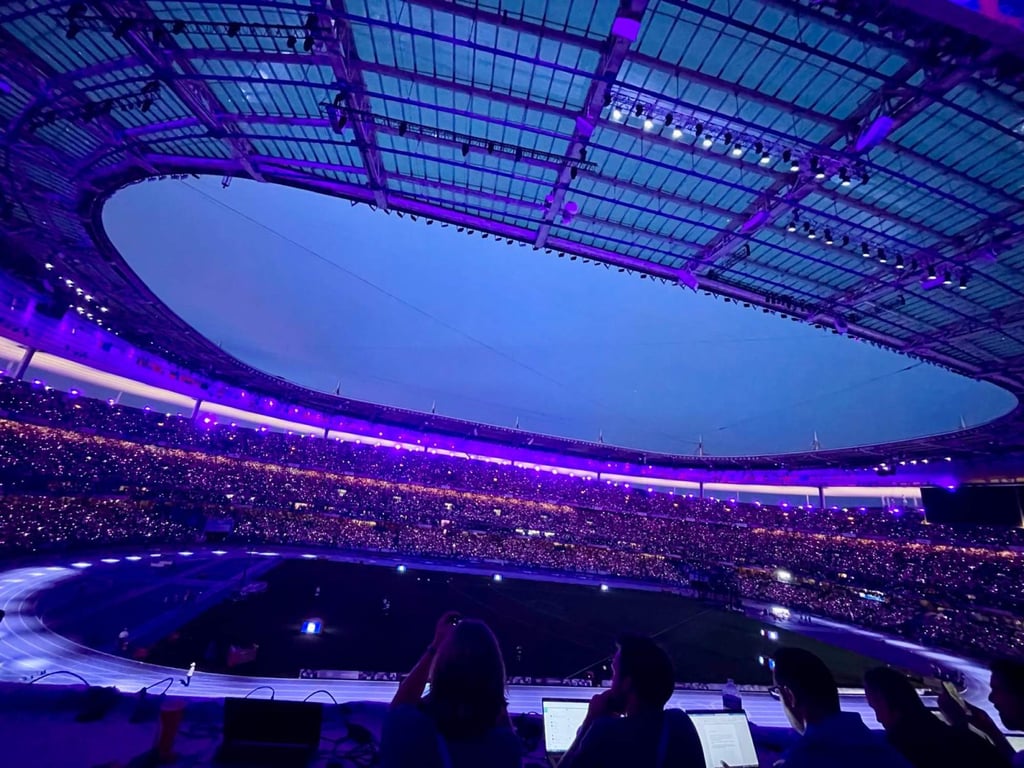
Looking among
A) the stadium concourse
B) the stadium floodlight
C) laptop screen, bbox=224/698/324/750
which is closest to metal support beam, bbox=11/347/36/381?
the stadium concourse

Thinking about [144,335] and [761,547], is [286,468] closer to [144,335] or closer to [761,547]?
[144,335]

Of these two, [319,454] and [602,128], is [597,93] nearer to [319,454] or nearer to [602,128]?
[602,128]

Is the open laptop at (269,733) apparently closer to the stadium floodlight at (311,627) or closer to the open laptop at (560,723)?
the open laptop at (560,723)

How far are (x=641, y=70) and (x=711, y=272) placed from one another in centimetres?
778

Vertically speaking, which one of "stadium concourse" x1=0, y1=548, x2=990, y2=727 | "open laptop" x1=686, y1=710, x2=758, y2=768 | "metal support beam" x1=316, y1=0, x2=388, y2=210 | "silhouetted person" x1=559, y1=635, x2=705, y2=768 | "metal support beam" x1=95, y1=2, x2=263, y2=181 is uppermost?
"metal support beam" x1=316, y1=0, x2=388, y2=210

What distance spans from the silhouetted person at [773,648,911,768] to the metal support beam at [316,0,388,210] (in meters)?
11.3

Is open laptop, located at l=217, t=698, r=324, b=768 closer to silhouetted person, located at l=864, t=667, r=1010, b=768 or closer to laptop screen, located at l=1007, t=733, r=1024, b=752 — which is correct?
silhouetted person, located at l=864, t=667, r=1010, b=768

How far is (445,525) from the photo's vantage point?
45.0 meters

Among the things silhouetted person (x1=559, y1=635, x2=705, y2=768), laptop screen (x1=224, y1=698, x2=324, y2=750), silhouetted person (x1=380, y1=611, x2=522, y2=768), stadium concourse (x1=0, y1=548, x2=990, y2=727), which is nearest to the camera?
silhouetted person (x1=380, y1=611, x2=522, y2=768)

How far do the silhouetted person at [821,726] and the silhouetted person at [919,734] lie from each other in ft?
0.69

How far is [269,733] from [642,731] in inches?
120

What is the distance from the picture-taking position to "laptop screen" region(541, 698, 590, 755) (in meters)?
3.93

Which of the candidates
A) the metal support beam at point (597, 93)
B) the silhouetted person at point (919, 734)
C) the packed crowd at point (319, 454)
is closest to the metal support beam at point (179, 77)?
the metal support beam at point (597, 93)

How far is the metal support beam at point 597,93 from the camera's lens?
706 centimetres
